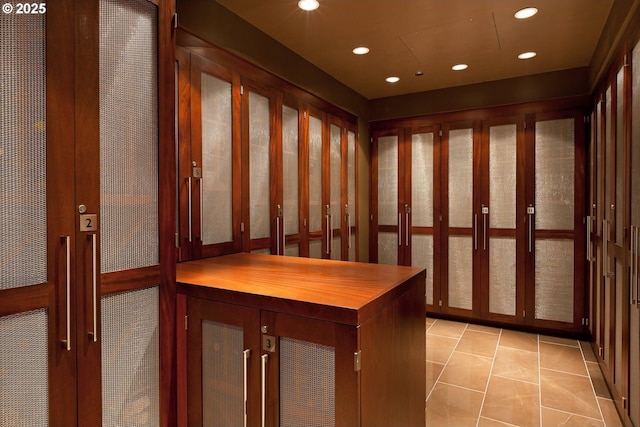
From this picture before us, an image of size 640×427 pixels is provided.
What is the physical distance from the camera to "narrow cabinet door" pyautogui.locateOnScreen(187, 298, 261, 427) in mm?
1547

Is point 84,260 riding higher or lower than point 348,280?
higher

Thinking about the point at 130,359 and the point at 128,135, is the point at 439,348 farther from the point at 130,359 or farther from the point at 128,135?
the point at 128,135

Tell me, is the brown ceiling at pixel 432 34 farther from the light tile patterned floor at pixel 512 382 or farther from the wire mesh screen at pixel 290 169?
the light tile patterned floor at pixel 512 382

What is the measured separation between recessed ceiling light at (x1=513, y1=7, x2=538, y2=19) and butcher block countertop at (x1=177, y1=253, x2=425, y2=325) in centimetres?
216

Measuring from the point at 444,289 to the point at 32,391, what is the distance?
4.23 m

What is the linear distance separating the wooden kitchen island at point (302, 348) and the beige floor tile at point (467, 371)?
1.27 m

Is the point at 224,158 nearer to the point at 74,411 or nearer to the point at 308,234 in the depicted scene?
the point at 308,234

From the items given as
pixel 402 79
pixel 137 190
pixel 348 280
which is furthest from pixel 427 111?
pixel 137 190

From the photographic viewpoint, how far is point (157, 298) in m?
1.61

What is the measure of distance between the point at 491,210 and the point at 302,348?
362 centimetres

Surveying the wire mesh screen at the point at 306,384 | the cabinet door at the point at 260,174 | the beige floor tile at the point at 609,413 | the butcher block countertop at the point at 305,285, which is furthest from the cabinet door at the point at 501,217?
the wire mesh screen at the point at 306,384

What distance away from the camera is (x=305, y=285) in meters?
1.66

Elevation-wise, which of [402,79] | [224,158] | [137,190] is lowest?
[137,190]

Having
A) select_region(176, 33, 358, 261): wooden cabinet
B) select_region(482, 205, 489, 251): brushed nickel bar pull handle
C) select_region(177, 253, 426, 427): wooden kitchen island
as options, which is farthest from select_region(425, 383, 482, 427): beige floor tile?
select_region(482, 205, 489, 251): brushed nickel bar pull handle
